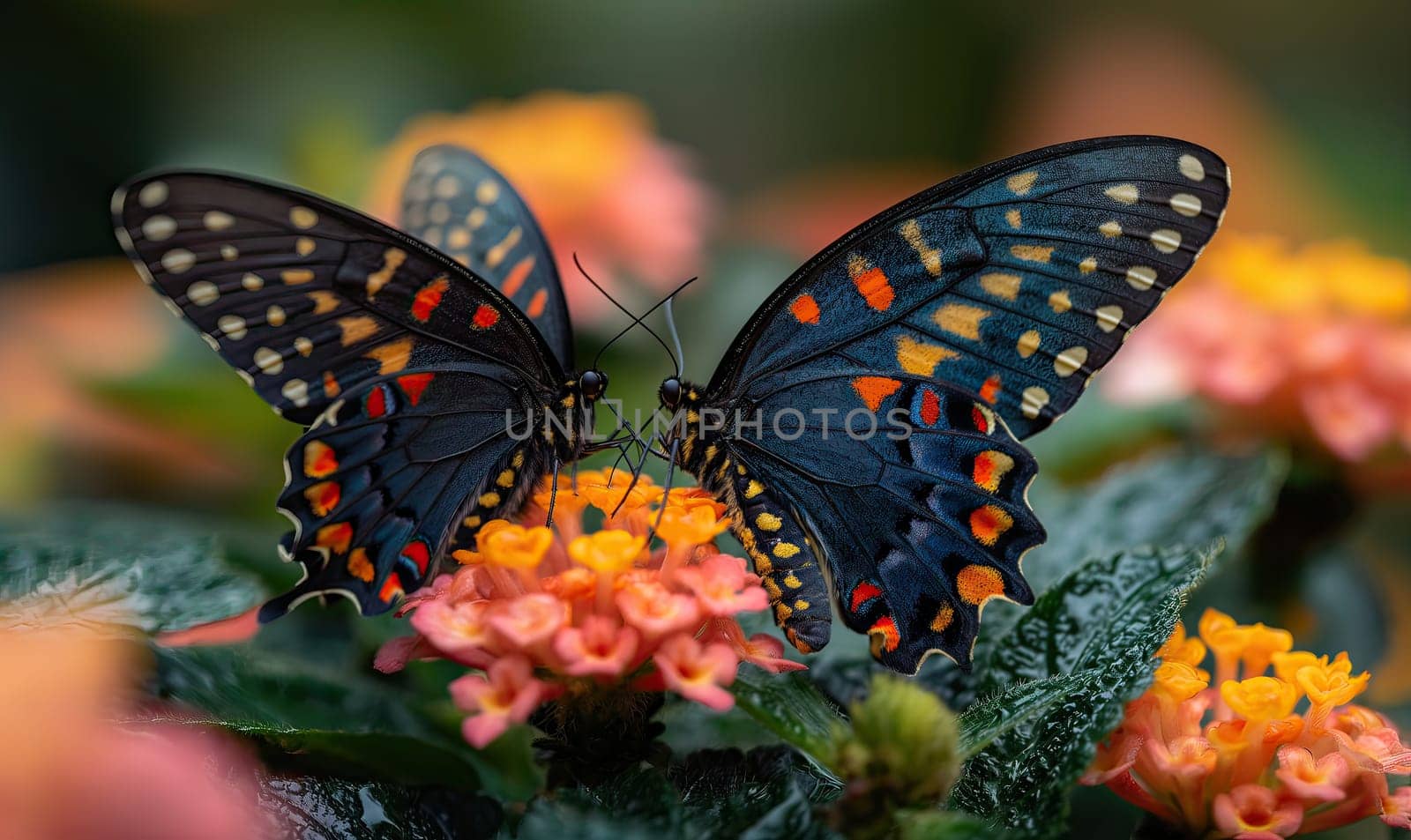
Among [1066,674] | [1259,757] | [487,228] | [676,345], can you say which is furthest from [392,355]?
Answer: [1259,757]

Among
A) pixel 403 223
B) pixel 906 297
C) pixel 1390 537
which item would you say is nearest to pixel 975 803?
pixel 906 297

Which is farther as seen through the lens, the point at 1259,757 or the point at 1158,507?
the point at 1158,507

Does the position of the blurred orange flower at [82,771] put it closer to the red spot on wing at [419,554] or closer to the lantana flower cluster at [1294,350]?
the red spot on wing at [419,554]

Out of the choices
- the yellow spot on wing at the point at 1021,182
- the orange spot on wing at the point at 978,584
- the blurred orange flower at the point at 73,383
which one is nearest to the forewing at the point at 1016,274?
the yellow spot on wing at the point at 1021,182

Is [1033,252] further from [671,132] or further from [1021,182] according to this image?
[671,132]

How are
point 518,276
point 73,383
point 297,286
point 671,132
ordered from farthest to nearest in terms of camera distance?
1. point 671,132
2. point 73,383
3. point 518,276
4. point 297,286
